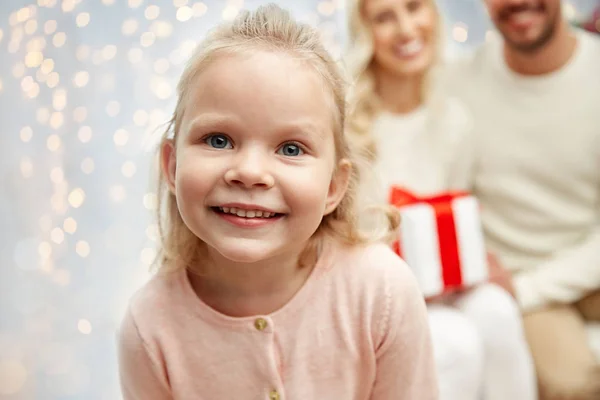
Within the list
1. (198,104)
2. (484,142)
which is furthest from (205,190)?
(484,142)

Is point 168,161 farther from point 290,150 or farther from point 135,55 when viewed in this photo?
point 135,55

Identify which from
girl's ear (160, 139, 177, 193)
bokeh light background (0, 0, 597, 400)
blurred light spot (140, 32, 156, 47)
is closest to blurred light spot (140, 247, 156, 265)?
bokeh light background (0, 0, 597, 400)

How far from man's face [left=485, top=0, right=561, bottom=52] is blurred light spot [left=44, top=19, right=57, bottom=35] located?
981mm

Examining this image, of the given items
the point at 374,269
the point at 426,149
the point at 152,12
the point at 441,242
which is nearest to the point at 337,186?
the point at 374,269

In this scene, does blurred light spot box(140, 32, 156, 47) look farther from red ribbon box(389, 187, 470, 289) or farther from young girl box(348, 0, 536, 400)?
red ribbon box(389, 187, 470, 289)

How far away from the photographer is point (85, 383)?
153 cm

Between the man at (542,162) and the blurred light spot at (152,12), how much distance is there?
30.4 inches

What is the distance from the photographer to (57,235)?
4.81 ft

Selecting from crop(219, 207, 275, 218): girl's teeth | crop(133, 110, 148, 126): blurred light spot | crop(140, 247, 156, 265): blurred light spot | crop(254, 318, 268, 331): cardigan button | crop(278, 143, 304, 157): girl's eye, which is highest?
crop(133, 110, 148, 126): blurred light spot

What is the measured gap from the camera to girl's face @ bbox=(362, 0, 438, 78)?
1.55 meters

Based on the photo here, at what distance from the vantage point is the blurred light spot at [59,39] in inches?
55.5

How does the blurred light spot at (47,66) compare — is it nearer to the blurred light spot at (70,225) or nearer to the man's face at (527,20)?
the blurred light spot at (70,225)

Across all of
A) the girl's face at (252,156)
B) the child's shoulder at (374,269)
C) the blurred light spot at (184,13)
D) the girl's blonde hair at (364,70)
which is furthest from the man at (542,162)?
the girl's face at (252,156)

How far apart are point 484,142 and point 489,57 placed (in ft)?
0.72
